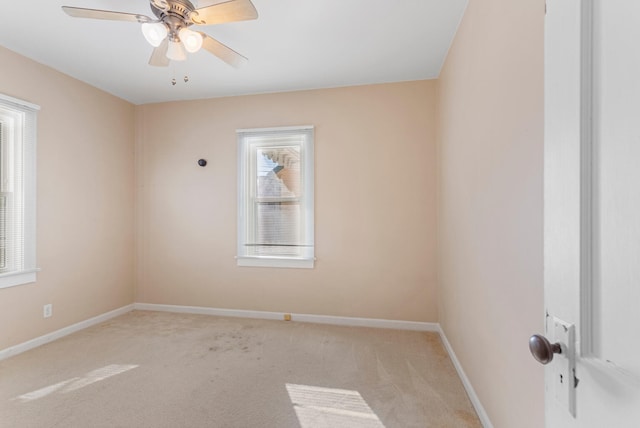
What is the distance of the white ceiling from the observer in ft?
7.26

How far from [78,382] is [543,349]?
9.62 ft

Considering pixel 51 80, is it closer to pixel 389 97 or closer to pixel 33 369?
pixel 33 369

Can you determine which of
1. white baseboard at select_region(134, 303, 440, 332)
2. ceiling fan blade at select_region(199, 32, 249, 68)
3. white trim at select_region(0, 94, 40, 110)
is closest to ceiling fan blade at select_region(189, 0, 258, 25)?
ceiling fan blade at select_region(199, 32, 249, 68)

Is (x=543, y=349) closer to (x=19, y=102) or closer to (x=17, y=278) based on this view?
(x=17, y=278)

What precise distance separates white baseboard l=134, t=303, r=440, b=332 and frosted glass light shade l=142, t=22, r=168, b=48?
2.89 meters

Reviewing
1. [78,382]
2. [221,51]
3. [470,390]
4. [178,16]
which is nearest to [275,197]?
[221,51]

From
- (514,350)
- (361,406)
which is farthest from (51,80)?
(514,350)

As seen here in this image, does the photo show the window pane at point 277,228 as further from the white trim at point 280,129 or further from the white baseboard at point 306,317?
the white trim at point 280,129

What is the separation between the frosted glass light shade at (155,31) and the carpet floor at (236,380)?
2.33 m

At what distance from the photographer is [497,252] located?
1642 millimetres

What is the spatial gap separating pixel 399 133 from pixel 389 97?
41cm

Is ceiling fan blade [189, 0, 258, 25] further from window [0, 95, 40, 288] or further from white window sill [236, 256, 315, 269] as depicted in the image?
white window sill [236, 256, 315, 269]

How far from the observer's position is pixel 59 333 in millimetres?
3115

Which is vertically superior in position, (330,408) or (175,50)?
(175,50)
